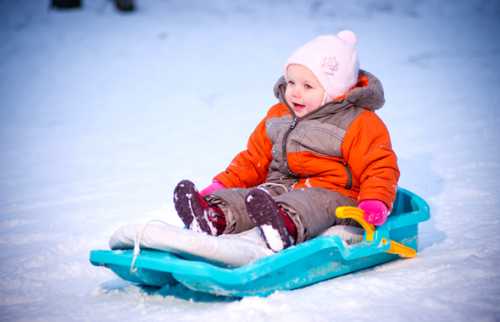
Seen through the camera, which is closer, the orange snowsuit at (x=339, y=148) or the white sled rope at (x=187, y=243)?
the white sled rope at (x=187, y=243)

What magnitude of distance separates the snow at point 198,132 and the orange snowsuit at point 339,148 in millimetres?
385

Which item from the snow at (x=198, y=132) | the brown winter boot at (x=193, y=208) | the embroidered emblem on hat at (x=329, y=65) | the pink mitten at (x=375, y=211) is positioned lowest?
the snow at (x=198, y=132)

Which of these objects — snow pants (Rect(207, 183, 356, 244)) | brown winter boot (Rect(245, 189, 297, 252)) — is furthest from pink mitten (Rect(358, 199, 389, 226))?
brown winter boot (Rect(245, 189, 297, 252))

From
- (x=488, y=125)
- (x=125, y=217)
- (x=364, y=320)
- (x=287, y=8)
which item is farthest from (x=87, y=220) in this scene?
(x=287, y=8)

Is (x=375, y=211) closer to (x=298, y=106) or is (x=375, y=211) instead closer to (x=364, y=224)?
(x=364, y=224)

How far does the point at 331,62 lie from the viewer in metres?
3.04

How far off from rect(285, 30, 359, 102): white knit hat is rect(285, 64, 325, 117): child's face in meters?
0.03

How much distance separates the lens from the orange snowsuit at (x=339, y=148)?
9.27 feet

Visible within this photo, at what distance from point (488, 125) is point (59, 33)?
578 centimetres

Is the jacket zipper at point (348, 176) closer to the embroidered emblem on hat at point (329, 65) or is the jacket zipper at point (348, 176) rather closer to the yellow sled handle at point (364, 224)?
the yellow sled handle at point (364, 224)

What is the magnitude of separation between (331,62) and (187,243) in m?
1.16

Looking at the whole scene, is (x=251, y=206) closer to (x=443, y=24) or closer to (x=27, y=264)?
(x=27, y=264)

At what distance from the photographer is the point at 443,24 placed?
9742 millimetres

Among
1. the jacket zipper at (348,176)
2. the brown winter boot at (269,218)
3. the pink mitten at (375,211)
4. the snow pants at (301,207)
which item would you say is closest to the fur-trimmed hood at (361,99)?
the jacket zipper at (348,176)
